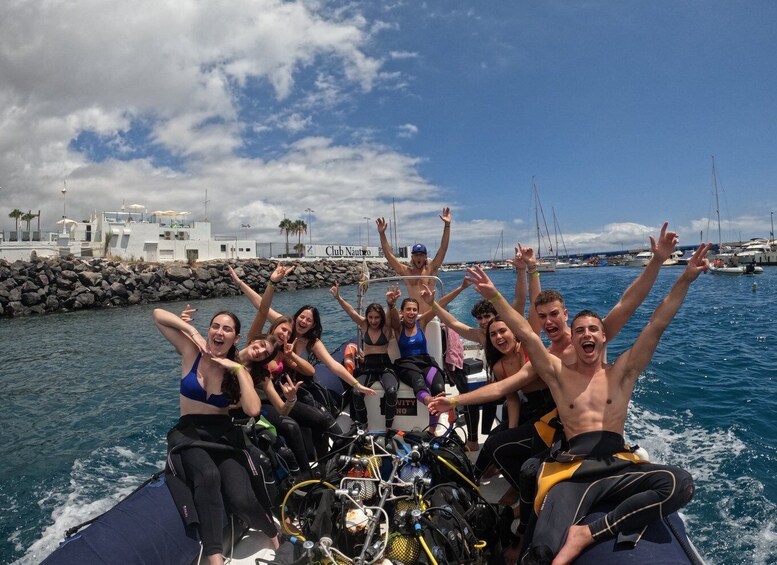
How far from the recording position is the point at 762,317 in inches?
697

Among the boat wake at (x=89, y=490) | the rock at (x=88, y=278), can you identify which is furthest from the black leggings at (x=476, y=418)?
the rock at (x=88, y=278)

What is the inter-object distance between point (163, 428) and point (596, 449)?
7.51 meters

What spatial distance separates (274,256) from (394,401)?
61.5m

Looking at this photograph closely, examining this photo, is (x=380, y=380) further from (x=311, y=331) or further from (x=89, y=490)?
(x=89, y=490)

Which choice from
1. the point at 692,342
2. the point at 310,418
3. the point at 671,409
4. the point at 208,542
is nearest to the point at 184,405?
the point at 208,542

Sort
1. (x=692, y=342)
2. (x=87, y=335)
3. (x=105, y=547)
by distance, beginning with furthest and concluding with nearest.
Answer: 1. (x=87, y=335)
2. (x=692, y=342)
3. (x=105, y=547)

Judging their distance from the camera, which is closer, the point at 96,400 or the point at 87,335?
the point at 96,400

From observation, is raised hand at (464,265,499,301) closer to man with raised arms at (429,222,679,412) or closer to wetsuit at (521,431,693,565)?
man with raised arms at (429,222,679,412)

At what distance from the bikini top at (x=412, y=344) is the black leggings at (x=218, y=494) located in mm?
2255

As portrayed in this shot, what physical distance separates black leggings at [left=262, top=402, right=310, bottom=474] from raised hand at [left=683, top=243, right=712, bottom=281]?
3.15 metres

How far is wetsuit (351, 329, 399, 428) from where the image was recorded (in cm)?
472

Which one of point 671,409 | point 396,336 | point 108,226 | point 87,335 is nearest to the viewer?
point 396,336

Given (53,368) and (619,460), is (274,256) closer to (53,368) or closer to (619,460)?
(53,368)

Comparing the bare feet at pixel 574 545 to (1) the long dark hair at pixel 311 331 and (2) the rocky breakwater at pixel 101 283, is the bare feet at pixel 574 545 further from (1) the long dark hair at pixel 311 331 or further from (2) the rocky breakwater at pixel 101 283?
(2) the rocky breakwater at pixel 101 283
